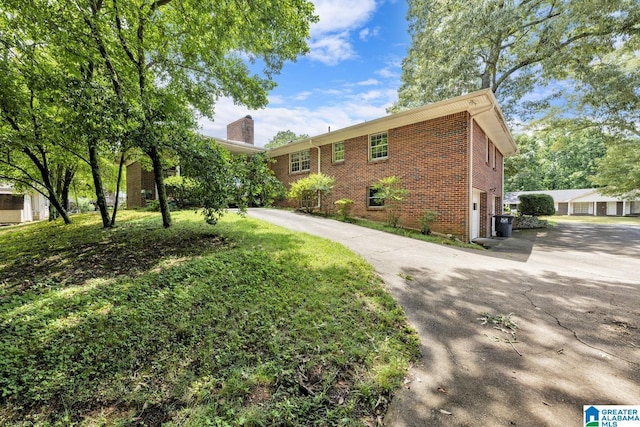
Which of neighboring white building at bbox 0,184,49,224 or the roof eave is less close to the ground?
the roof eave

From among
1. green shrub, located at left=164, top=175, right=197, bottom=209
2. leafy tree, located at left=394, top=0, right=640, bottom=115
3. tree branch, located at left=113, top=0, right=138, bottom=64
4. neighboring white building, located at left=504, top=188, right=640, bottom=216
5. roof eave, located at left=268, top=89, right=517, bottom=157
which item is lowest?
neighboring white building, located at left=504, top=188, right=640, bottom=216

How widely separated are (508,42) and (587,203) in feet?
123

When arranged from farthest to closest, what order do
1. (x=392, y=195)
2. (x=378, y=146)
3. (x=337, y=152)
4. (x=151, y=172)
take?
1. (x=151, y=172)
2. (x=337, y=152)
3. (x=378, y=146)
4. (x=392, y=195)

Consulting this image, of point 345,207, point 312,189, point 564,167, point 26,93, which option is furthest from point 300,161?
point 564,167

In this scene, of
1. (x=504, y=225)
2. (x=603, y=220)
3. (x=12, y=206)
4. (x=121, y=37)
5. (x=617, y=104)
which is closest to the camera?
(x=121, y=37)

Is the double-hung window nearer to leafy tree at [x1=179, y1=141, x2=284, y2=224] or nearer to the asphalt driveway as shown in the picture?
leafy tree at [x1=179, y1=141, x2=284, y2=224]

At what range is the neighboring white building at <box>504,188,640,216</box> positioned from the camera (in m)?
35.2

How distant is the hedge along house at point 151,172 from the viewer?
1493 centimetres

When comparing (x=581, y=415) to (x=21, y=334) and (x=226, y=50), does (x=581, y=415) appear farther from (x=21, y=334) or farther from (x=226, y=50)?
(x=226, y=50)

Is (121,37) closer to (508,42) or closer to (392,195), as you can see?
(392,195)

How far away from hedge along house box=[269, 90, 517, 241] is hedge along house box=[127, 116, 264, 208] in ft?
14.7

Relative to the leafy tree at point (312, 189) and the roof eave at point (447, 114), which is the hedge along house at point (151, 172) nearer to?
the leafy tree at point (312, 189)

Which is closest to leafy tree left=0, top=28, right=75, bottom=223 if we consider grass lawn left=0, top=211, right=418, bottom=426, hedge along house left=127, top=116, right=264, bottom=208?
grass lawn left=0, top=211, right=418, bottom=426

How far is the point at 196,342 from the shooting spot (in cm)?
260
